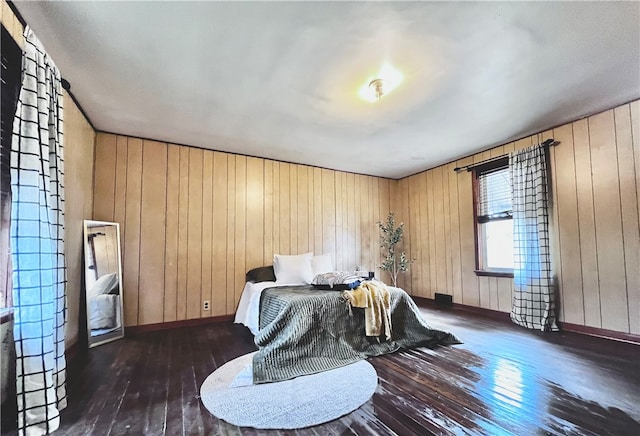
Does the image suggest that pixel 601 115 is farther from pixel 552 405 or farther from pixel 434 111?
pixel 552 405

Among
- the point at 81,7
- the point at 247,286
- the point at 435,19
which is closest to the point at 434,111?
the point at 435,19

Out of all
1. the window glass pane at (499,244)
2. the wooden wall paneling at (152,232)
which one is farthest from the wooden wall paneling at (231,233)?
the window glass pane at (499,244)

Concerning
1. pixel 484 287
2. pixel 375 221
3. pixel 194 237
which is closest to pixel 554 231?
pixel 484 287

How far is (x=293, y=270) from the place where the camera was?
12.6ft

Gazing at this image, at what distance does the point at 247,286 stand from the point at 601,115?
468 cm

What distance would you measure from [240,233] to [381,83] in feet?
9.28

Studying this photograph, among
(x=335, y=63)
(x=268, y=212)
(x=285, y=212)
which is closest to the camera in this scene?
(x=335, y=63)

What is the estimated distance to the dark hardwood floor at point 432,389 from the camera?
5.31 ft

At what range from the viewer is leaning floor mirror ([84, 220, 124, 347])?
301 centimetres

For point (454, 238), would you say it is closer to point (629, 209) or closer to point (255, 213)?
point (629, 209)

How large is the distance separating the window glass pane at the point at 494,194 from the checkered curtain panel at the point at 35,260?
4812mm

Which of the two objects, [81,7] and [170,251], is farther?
[170,251]

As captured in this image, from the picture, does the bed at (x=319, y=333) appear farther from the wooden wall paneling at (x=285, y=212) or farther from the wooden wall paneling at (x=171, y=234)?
the wooden wall paneling at (x=285, y=212)

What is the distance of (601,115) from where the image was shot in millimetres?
3152
